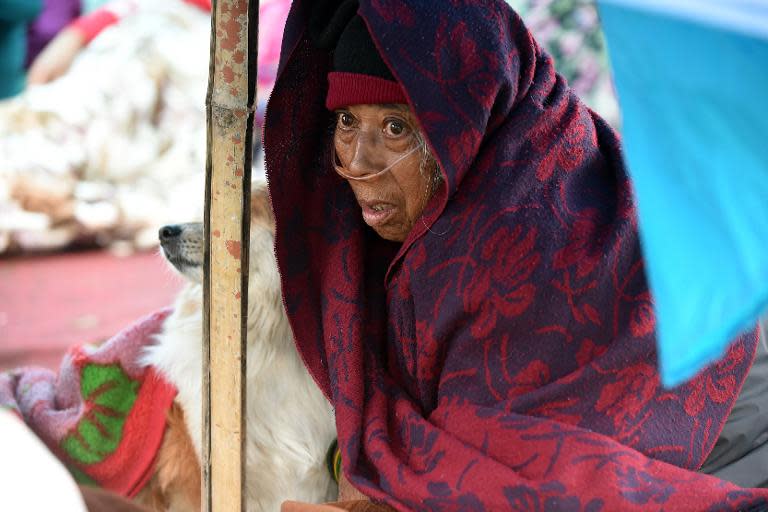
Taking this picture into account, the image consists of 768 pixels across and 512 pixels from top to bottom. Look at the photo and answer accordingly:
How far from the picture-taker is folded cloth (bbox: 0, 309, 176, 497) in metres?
2.46

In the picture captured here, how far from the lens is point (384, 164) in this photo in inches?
83.8

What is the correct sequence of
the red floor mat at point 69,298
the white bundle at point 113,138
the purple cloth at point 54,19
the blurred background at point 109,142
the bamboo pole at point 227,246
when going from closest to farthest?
1. the bamboo pole at point 227,246
2. the red floor mat at point 69,298
3. the blurred background at point 109,142
4. the purple cloth at point 54,19
5. the white bundle at point 113,138

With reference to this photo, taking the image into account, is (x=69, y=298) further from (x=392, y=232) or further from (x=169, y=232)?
(x=392, y=232)

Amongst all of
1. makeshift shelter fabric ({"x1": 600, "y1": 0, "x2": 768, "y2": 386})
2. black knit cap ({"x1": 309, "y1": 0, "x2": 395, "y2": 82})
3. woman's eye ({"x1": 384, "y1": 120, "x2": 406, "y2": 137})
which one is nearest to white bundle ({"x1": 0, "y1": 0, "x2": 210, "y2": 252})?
black knit cap ({"x1": 309, "y1": 0, "x2": 395, "y2": 82})

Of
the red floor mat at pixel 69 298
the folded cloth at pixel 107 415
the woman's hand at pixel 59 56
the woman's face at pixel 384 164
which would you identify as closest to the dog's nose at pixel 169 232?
the folded cloth at pixel 107 415

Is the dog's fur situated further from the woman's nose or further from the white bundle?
the white bundle

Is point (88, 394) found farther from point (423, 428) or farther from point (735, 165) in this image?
point (735, 165)

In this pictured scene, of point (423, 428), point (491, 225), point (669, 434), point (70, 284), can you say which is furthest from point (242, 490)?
point (70, 284)

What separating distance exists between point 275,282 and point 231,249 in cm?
59

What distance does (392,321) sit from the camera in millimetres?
2201

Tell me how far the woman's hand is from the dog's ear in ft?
13.9

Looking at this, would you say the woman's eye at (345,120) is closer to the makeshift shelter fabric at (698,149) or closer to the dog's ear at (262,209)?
the dog's ear at (262,209)

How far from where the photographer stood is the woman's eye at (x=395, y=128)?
210 centimetres

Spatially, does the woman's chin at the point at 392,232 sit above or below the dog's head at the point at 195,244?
above
